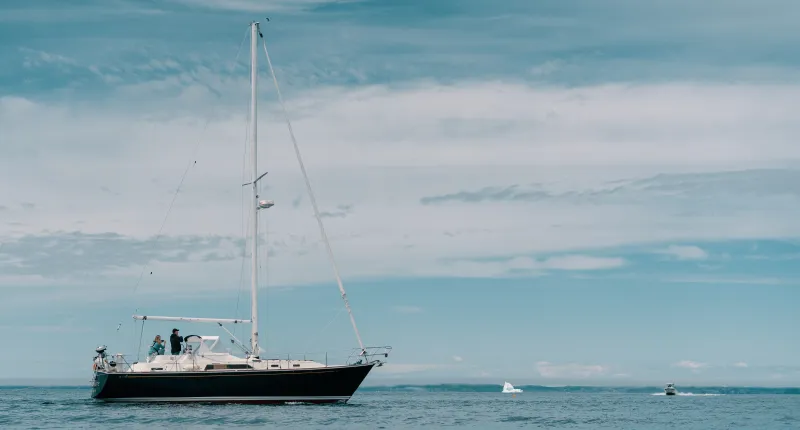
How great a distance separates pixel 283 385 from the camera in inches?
2623

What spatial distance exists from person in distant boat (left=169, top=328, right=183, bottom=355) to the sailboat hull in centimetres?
212

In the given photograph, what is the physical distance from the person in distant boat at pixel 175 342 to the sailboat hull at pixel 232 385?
2117mm

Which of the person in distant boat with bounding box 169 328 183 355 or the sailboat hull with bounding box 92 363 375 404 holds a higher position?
the person in distant boat with bounding box 169 328 183 355

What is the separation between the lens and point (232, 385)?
66625 mm

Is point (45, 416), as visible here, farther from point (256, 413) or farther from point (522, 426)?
point (522, 426)

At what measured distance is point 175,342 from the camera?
68688 millimetres

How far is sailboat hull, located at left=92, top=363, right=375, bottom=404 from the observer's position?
218ft

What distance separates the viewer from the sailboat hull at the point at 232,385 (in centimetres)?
6650

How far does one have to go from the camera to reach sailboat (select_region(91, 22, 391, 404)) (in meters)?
66.6

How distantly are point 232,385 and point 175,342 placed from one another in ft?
18.6

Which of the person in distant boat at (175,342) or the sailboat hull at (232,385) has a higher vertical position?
the person in distant boat at (175,342)

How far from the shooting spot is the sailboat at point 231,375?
6656cm

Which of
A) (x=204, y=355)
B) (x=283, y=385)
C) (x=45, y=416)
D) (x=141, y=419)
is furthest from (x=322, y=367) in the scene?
(x=45, y=416)

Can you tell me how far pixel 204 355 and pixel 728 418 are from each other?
4501cm
